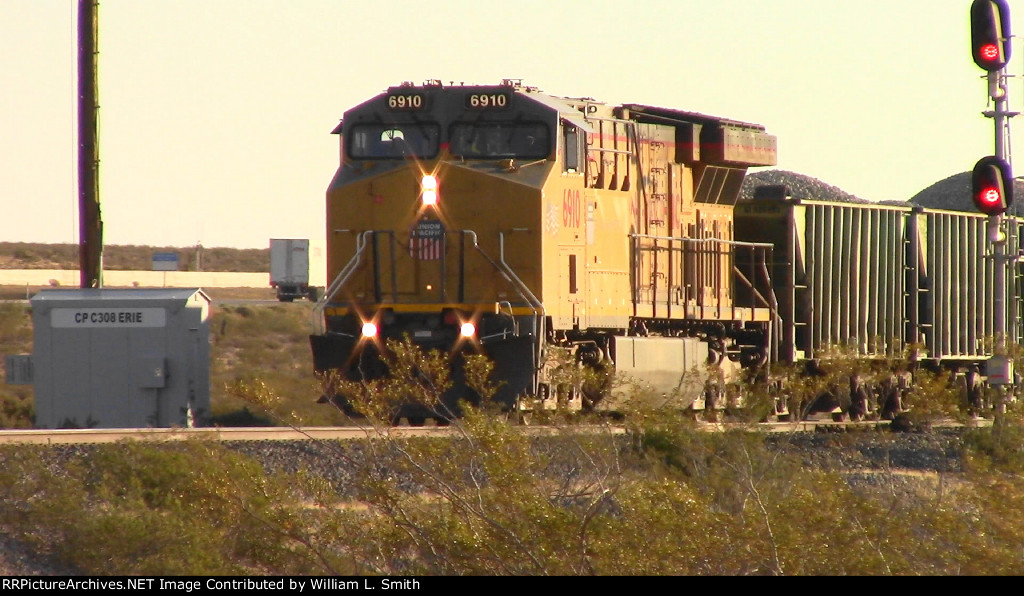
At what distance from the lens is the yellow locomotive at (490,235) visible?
18.2m

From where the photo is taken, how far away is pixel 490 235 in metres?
18.5

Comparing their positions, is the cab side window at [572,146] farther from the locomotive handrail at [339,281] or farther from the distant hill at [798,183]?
the distant hill at [798,183]

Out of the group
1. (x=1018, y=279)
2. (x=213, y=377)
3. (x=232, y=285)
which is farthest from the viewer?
(x=232, y=285)

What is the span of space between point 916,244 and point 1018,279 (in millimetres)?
4035

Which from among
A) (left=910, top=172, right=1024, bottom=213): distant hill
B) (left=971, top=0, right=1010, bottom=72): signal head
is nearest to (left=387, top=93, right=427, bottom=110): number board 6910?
(left=971, top=0, right=1010, bottom=72): signal head

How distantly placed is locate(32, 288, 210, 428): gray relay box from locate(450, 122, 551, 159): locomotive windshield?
4.24 m

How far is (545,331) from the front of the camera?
18.2 metres

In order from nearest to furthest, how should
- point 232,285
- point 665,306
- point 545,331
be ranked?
point 545,331 → point 665,306 → point 232,285

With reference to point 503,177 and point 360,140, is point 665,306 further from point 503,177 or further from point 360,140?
point 360,140

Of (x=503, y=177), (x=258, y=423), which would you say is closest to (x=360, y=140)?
(x=503, y=177)

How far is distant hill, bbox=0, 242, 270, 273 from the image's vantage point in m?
80.3

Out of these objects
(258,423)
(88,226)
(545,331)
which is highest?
(88,226)
